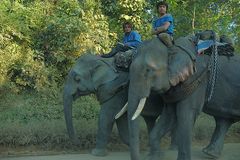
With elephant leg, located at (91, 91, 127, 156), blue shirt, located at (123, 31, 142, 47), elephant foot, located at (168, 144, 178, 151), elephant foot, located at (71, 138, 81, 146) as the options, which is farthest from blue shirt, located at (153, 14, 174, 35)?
elephant foot, located at (71, 138, 81, 146)

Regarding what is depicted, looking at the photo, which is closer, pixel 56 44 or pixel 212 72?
pixel 212 72

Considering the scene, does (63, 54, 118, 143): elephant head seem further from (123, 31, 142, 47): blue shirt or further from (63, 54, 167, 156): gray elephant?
(123, 31, 142, 47): blue shirt

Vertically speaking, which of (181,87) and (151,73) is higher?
(151,73)

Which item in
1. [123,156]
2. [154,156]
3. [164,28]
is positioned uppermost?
[164,28]

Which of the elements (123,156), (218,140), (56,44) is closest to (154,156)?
(123,156)

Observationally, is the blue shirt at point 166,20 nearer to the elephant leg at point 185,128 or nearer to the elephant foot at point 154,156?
the elephant leg at point 185,128

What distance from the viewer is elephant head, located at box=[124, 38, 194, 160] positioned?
6133 millimetres

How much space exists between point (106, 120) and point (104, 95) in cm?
40

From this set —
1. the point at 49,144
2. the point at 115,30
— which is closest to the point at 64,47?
the point at 115,30

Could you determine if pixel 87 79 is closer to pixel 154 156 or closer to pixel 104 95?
pixel 104 95

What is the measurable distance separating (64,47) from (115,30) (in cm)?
250

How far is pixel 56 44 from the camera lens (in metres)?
12.3

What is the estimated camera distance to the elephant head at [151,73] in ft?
20.1

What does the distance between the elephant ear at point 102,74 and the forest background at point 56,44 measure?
3.85 ft
